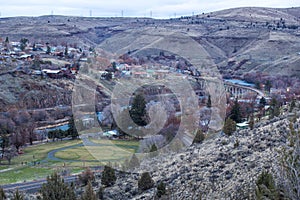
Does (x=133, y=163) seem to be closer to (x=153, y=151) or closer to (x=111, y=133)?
(x=153, y=151)

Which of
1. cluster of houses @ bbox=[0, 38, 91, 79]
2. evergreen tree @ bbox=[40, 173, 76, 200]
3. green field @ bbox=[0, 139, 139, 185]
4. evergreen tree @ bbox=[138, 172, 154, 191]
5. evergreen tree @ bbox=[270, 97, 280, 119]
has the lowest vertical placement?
green field @ bbox=[0, 139, 139, 185]

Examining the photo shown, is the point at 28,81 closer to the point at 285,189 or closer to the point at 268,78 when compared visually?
the point at 268,78

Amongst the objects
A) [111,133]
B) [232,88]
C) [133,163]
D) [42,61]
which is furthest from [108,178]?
[42,61]

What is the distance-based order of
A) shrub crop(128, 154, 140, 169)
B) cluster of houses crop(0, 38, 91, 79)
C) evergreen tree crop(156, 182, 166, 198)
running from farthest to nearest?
cluster of houses crop(0, 38, 91, 79)
shrub crop(128, 154, 140, 169)
evergreen tree crop(156, 182, 166, 198)

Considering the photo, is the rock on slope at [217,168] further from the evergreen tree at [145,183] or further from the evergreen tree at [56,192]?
the evergreen tree at [56,192]

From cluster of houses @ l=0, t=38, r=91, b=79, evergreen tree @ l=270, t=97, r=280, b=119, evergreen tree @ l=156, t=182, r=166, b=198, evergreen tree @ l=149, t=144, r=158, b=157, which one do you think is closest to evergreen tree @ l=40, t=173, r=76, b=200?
evergreen tree @ l=156, t=182, r=166, b=198

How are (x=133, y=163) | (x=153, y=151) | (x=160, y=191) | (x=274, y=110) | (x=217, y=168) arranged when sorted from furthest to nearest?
1. (x=274, y=110)
2. (x=153, y=151)
3. (x=133, y=163)
4. (x=217, y=168)
5. (x=160, y=191)

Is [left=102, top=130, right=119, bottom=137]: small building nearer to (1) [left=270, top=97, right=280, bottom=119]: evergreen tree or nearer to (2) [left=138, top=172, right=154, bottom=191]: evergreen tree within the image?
(1) [left=270, top=97, right=280, bottom=119]: evergreen tree

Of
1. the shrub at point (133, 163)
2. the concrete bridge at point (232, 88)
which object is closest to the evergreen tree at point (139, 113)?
the shrub at point (133, 163)

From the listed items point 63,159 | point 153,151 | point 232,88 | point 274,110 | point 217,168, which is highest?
point 274,110

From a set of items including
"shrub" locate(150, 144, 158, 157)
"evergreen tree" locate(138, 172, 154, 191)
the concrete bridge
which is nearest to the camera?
"evergreen tree" locate(138, 172, 154, 191)

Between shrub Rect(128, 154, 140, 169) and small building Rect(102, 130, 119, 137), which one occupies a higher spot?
shrub Rect(128, 154, 140, 169)

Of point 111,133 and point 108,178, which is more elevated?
point 108,178
